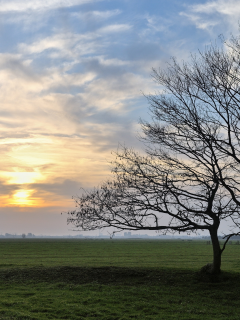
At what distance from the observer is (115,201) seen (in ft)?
Result: 57.2

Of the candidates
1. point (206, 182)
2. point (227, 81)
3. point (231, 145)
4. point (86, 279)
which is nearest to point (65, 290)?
point (86, 279)

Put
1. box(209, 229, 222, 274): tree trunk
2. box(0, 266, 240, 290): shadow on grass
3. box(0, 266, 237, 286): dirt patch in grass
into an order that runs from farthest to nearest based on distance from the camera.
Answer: box(209, 229, 222, 274): tree trunk
box(0, 266, 237, 286): dirt patch in grass
box(0, 266, 240, 290): shadow on grass

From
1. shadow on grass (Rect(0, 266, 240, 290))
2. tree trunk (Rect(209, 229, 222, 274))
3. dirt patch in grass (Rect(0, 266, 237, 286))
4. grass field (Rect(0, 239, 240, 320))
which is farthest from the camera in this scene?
tree trunk (Rect(209, 229, 222, 274))

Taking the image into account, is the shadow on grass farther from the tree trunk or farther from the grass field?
the tree trunk

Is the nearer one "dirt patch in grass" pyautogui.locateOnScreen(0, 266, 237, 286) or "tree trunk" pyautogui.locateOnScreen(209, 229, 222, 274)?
"dirt patch in grass" pyautogui.locateOnScreen(0, 266, 237, 286)

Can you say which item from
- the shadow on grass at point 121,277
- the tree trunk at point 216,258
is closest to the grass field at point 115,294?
the shadow on grass at point 121,277

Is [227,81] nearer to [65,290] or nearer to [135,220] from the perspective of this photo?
[135,220]

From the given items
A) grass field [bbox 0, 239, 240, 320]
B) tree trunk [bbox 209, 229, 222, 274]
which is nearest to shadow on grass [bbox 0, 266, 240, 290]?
grass field [bbox 0, 239, 240, 320]

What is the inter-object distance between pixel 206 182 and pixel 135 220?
4026 millimetres

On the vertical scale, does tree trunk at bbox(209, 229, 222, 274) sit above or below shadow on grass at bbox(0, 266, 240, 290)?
above

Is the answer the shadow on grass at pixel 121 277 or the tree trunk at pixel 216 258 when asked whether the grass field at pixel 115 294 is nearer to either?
the shadow on grass at pixel 121 277

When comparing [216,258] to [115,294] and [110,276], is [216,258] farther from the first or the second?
[115,294]

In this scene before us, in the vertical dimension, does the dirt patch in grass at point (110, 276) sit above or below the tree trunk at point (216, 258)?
below

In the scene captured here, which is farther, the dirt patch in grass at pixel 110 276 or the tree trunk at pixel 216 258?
the tree trunk at pixel 216 258
